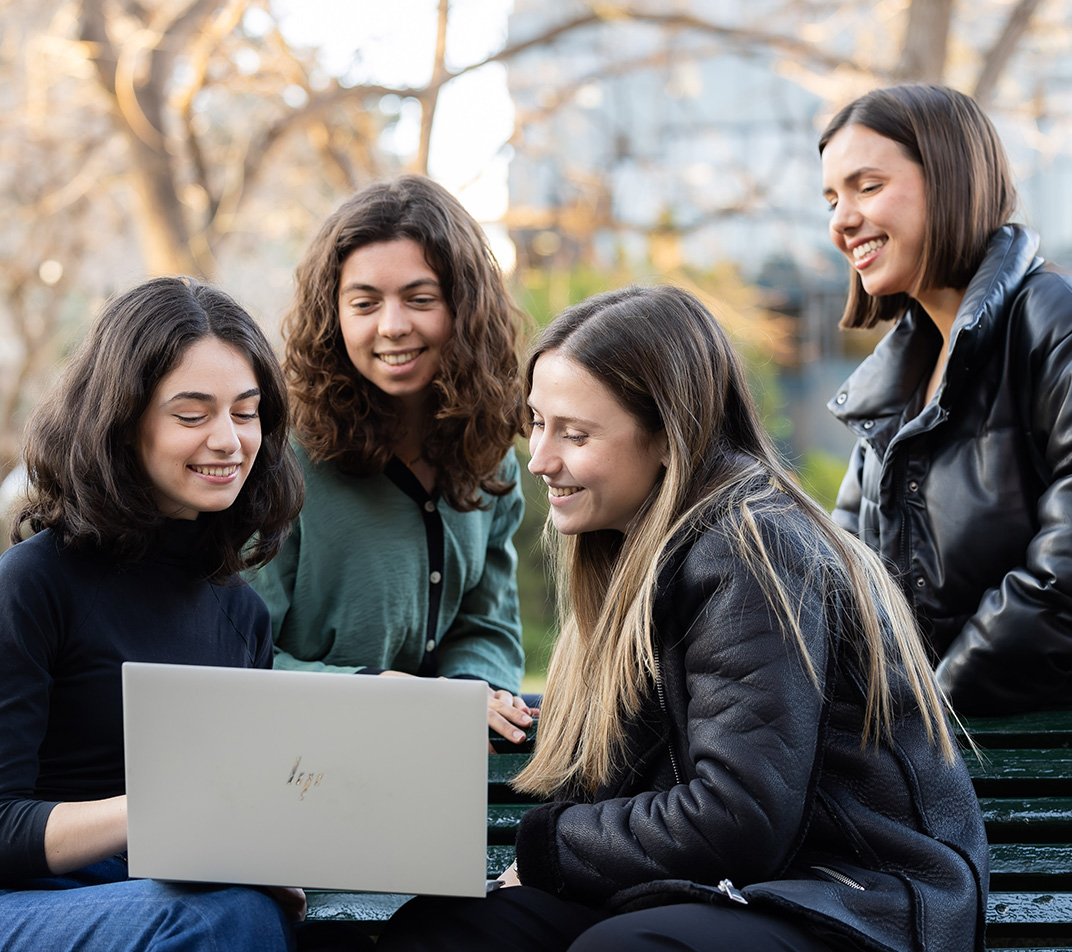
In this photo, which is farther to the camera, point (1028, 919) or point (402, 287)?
point (402, 287)

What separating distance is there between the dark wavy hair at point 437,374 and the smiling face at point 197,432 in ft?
2.10

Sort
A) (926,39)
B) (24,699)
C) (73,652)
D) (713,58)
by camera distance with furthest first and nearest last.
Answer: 1. (713,58)
2. (926,39)
3. (73,652)
4. (24,699)

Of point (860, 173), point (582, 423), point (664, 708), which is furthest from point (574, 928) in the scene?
point (860, 173)

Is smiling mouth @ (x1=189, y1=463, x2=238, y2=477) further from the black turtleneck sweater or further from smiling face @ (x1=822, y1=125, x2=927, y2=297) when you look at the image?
smiling face @ (x1=822, y1=125, x2=927, y2=297)

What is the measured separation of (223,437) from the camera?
7.55ft

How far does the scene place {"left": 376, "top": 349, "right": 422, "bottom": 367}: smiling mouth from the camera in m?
3.01

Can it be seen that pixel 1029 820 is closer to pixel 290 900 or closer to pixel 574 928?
pixel 574 928

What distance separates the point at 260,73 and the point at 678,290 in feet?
21.8

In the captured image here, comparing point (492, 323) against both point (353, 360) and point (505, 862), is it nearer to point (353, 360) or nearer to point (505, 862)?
point (353, 360)

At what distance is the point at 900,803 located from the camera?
1.94 metres

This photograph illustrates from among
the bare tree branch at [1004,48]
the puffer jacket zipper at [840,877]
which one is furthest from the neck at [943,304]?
the bare tree branch at [1004,48]

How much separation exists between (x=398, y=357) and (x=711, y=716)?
4.66ft

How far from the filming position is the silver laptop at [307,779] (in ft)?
5.98

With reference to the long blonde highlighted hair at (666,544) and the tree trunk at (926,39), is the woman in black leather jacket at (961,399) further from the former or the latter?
the tree trunk at (926,39)
